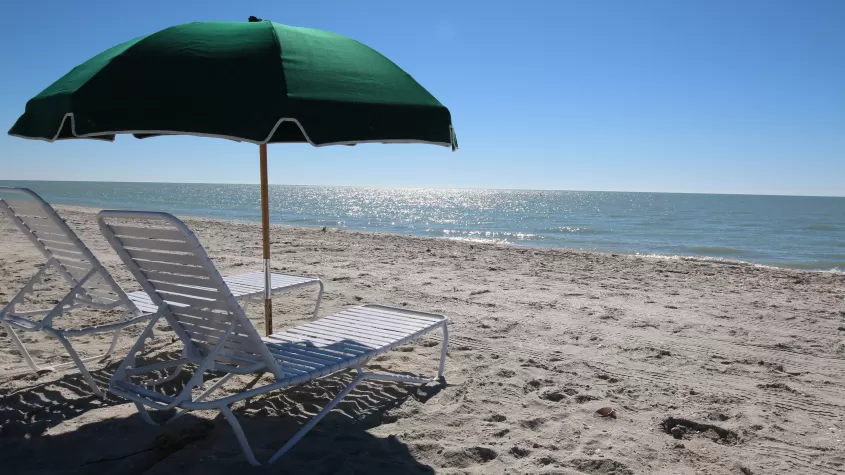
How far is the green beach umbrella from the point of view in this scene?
7.80 ft

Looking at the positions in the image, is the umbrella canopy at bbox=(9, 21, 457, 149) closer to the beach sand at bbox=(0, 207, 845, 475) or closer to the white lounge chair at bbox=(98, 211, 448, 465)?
the white lounge chair at bbox=(98, 211, 448, 465)

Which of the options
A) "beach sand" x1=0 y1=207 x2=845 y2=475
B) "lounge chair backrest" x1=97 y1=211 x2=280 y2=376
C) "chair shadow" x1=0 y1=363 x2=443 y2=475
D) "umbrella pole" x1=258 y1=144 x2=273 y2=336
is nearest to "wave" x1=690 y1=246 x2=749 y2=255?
"beach sand" x1=0 y1=207 x2=845 y2=475

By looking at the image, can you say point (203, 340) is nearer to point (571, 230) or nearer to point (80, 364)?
point (80, 364)

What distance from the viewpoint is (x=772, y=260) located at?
50.4ft

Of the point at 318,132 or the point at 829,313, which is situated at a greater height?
the point at 318,132

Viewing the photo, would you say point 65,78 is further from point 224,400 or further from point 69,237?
point 224,400

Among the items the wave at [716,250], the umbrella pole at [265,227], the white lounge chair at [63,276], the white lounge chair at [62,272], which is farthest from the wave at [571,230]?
the white lounge chair at [62,272]

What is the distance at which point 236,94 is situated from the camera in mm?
2434

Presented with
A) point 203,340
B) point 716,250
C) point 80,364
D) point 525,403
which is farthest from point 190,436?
point 716,250

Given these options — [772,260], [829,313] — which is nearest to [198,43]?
[829,313]

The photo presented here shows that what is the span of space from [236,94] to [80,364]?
1537mm

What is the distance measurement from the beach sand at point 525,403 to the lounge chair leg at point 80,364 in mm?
76

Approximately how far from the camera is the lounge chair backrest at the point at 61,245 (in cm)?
314

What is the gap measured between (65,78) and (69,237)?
0.81 metres
